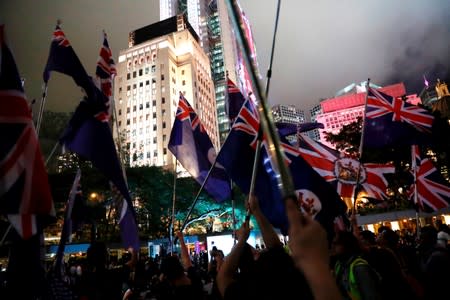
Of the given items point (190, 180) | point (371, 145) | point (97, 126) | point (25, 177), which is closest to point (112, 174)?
point (97, 126)

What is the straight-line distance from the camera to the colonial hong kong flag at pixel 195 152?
842 centimetres

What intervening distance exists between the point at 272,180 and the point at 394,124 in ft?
14.2

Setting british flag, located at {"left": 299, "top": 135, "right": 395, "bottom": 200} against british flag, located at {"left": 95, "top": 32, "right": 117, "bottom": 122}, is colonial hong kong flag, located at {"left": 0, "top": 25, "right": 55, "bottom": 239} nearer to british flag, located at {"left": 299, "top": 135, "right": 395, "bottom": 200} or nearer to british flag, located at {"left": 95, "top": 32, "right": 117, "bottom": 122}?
british flag, located at {"left": 95, "top": 32, "right": 117, "bottom": 122}

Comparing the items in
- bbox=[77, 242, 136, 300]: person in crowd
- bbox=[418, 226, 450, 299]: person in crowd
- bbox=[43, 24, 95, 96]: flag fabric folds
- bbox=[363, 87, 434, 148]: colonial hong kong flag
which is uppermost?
bbox=[43, 24, 95, 96]: flag fabric folds

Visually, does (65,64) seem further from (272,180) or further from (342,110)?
(342,110)

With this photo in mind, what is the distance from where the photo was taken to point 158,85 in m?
86.4

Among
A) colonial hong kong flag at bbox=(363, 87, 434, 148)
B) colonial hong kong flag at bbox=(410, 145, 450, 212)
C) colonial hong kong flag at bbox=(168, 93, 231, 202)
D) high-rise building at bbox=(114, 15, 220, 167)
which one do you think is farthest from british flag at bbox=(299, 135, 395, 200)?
high-rise building at bbox=(114, 15, 220, 167)

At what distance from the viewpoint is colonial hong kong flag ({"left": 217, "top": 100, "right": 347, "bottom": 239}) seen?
5.75 meters

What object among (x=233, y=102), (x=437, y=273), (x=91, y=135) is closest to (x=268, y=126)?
(x=437, y=273)

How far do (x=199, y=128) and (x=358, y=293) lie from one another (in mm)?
6705

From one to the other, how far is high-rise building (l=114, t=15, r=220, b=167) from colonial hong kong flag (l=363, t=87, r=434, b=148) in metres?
67.7

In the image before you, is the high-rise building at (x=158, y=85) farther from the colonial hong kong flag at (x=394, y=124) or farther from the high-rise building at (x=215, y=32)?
the colonial hong kong flag at (x=394, y=124)

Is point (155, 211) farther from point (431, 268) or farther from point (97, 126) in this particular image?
point (431, 268)

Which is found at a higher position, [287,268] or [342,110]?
[342,110]
